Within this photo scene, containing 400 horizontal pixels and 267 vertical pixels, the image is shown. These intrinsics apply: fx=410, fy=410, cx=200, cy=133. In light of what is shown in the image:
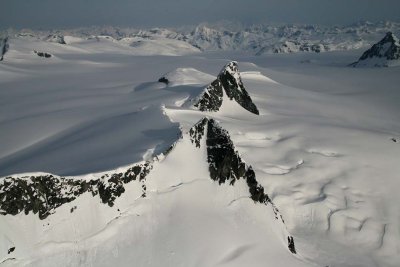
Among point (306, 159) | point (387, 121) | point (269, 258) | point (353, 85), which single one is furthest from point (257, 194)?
point (353, 85)

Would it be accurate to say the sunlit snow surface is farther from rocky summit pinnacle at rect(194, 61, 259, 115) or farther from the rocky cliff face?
rocky summit pinnacle at rect(194, 61, 259, 115)

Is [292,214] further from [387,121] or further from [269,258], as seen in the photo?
[387,121]

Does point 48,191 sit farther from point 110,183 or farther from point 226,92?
point 226,92

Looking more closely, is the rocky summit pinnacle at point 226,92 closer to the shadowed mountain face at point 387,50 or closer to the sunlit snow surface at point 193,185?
the sunlit snow surface at point 193,185

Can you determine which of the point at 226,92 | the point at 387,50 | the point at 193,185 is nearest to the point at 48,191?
the point at 193,185

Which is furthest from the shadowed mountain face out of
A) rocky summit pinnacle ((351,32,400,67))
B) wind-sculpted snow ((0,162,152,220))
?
wind-sculpted snow ((0,162,152,220))

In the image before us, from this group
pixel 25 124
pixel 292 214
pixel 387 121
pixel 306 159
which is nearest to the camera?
pixel 292 214

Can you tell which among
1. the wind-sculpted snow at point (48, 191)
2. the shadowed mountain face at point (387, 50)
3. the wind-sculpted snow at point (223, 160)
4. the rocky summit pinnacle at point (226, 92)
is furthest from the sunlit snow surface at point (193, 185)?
the shadowed mountain face at point (387, 50)
